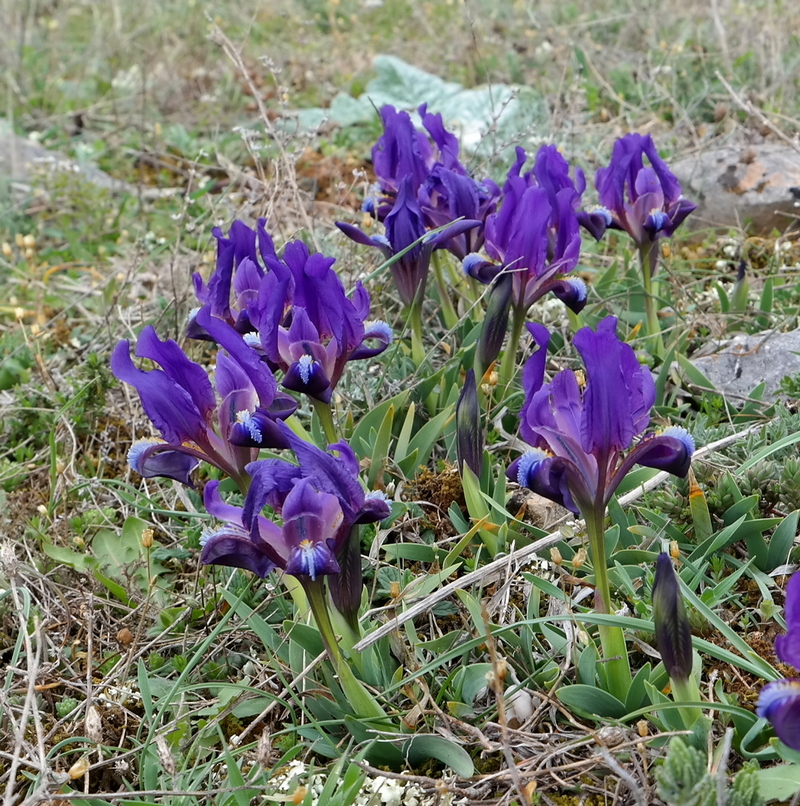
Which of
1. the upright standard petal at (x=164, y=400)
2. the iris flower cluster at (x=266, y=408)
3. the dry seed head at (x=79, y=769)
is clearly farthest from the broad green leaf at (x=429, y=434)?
the dry seed head at (x=79, y=769)

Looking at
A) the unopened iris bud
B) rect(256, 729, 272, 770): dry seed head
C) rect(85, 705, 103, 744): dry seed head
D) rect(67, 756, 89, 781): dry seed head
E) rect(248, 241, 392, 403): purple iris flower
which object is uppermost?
rect(248, 241, 392, 403): purple iris flower

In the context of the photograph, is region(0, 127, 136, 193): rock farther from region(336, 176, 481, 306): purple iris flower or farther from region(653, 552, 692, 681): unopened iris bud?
region(653, 552, 692, 681): unopened iris bud

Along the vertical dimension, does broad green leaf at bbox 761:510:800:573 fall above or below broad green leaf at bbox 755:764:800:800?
above

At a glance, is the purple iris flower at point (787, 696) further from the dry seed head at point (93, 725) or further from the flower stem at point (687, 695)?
the dry seed head at point (93, 725)

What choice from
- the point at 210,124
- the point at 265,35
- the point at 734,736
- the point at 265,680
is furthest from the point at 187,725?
the point at 265,35

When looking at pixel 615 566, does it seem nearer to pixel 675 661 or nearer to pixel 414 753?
pixel 675 661

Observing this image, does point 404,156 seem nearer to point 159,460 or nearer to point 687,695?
point 159,460

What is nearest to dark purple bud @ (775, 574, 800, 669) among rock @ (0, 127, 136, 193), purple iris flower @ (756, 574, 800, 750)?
purple iris flower @ (756, 574, 800, 750)
